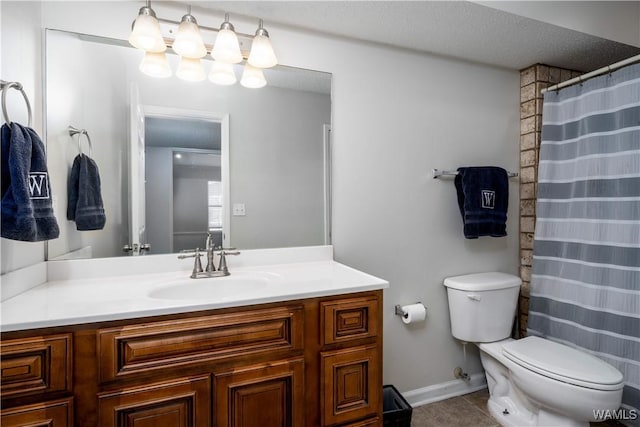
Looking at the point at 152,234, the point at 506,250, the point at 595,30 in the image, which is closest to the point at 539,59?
the point at 595,30

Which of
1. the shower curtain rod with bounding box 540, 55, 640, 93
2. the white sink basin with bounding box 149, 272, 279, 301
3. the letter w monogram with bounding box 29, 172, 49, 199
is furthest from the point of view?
the shower curtain rod with bounding box 540, 55, 640, 93

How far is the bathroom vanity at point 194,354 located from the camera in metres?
0.90

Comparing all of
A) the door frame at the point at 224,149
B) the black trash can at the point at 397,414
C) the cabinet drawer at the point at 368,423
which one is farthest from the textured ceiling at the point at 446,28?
the black trash can at the point at 397,414

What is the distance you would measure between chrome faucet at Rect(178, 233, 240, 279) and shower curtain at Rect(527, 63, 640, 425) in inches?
75.1

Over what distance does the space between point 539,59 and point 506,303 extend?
5.14 ft

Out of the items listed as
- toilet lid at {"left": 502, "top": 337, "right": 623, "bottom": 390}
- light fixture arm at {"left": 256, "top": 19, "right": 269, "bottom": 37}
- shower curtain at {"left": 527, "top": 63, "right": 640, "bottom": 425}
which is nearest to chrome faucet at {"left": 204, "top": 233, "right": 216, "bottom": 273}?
light fixture arm at {"left": 256, "top": 19, "right": 269, "bottom": 37}

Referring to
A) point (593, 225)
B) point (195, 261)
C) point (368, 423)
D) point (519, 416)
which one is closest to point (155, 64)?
point (195, 261)

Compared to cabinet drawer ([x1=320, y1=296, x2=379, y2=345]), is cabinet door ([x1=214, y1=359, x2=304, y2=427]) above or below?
below

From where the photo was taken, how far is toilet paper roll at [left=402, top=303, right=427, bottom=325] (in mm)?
1813

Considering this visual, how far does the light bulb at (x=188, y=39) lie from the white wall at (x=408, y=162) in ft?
Result: 0.84

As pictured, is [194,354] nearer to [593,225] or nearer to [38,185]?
[38,185]

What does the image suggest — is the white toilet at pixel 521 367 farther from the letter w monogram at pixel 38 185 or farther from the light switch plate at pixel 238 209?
the letter w monogram at pixel 38 185

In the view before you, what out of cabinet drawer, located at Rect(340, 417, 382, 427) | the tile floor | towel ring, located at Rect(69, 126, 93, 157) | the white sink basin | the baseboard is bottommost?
the tile floor

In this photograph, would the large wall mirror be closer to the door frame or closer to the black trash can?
the door frame
